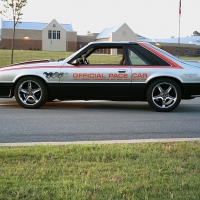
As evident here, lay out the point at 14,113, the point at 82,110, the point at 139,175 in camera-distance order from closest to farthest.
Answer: the point at 139,175 < the point at 14,113 < the point at 82,110

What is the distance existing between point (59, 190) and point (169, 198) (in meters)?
0.95

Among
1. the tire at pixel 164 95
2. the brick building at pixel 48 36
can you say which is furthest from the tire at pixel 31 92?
the brick building at pixel 48 36

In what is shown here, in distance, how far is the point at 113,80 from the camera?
7891 millimetres

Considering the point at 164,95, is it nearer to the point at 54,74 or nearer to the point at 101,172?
the point at 54,74

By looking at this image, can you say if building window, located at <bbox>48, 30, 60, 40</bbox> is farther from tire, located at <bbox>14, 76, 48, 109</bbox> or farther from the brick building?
tire, located at <bbox>14, 76, 48, 109</bbox>

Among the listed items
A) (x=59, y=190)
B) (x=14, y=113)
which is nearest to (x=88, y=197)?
(x=59, y=190)

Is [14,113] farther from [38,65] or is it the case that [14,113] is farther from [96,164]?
[96,164]

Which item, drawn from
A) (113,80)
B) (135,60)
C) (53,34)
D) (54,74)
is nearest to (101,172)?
(113,80)

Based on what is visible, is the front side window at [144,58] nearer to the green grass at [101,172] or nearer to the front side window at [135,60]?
the front side window at [135,60]

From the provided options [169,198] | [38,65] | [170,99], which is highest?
[38,65]

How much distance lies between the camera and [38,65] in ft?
26.4

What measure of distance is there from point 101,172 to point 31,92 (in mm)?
4798

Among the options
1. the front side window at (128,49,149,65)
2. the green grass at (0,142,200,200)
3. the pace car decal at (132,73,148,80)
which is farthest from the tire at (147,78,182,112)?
the green grass at (0,142,200,200)

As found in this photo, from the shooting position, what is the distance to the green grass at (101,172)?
3133 millimetres
